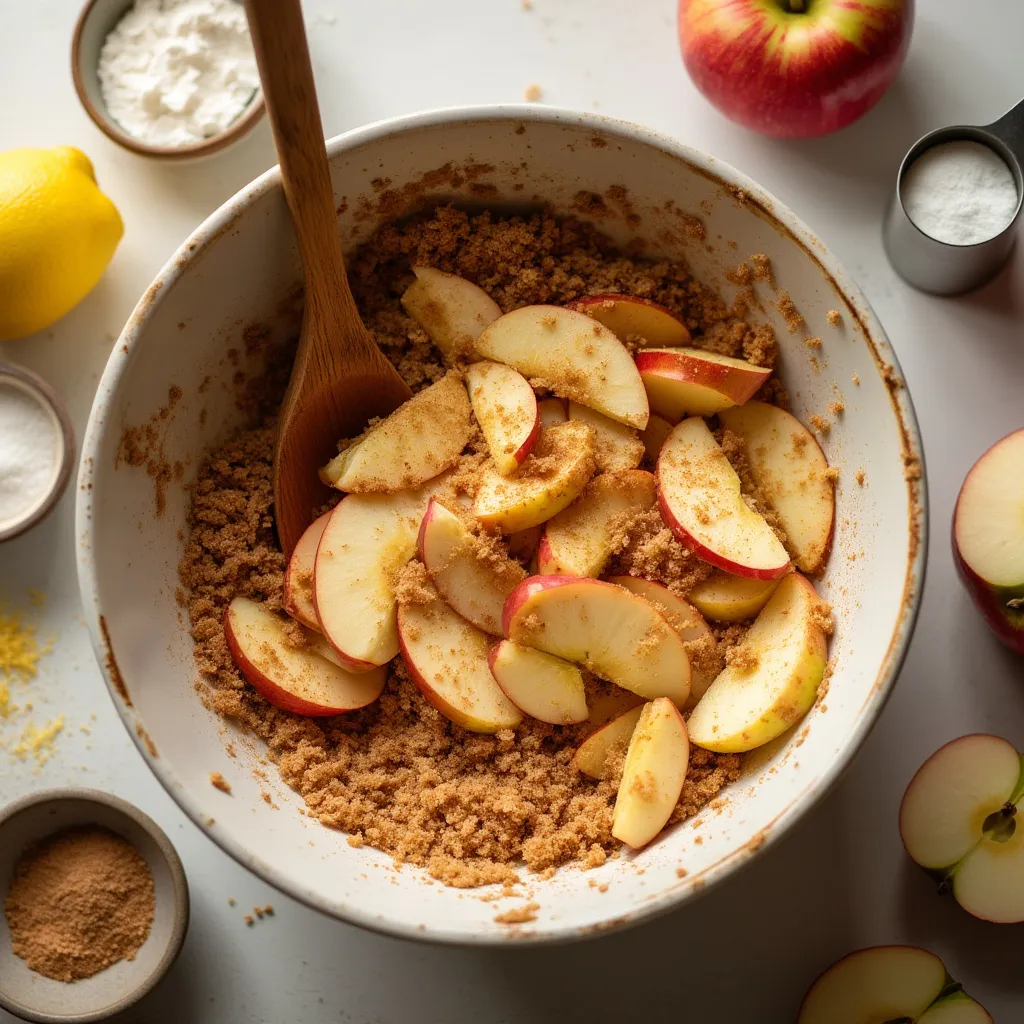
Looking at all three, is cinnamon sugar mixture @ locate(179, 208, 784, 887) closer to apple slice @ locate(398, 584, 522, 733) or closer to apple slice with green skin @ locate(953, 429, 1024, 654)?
apple slice @ locate(398, 584, 522, 733)

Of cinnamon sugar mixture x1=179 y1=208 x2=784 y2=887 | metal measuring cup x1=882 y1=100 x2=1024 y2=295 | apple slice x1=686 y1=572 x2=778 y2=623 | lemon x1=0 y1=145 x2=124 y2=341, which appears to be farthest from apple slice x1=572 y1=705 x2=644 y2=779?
lemon x1=0 y1=145 x2=124 y2=341

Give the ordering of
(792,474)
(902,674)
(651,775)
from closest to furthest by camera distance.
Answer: (651,775), (792,474), (902,674)

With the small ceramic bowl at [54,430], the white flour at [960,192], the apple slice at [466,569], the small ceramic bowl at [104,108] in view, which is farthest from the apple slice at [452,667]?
the white flour at [960,192]

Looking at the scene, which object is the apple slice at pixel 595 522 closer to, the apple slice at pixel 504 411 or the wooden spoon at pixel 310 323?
the apple slice at pixel 504 411

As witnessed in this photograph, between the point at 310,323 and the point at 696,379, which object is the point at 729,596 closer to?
the point at 696,379

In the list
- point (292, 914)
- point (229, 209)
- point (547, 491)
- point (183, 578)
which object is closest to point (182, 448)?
point (183, 578)

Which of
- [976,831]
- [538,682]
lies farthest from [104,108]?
[976,831]

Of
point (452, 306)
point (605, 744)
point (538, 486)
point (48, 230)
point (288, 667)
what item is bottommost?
point (605, 744)
